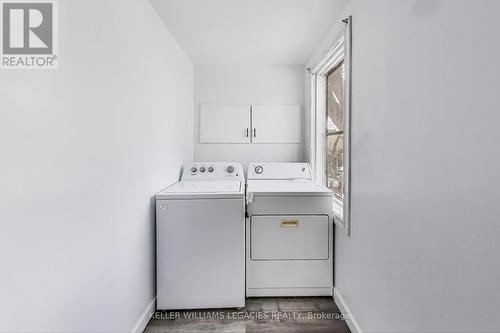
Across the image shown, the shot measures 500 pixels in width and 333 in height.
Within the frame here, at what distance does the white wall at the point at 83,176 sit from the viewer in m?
0.84

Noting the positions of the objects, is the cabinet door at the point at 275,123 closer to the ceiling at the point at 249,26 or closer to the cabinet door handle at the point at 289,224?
the ceiling at the point at 249,26

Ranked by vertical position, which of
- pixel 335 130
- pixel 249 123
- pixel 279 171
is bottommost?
pixel 279 171

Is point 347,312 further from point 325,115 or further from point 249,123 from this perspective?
point 249,123

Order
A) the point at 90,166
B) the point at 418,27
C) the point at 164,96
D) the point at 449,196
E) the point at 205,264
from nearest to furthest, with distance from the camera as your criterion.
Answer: the point at 449,196 → the point at 418,27 → the point at 90,166 → the point at 205,264 → the point at 164,96

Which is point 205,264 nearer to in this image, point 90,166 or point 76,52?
point 90,166

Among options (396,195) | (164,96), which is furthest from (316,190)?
(164,96)

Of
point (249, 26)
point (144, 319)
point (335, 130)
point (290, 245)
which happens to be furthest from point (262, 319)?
point (249, 26)

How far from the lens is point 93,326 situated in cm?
122

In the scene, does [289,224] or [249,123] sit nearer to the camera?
[289,224]

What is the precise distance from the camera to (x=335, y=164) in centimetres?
267

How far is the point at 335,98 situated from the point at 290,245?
1.60 m

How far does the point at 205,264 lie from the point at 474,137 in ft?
6.04

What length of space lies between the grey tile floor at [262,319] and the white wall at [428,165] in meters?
0.40

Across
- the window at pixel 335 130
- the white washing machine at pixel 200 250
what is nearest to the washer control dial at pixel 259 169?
the window at pixel 335 130
